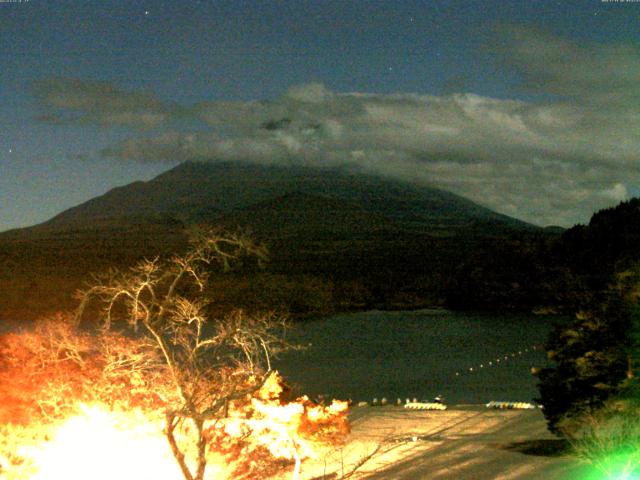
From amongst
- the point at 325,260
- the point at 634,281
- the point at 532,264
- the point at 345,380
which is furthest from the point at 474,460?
the point at 325,260

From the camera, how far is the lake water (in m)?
37.8

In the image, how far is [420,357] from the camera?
171 ft

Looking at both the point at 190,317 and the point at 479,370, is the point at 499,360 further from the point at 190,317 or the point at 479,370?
the point at 190,317

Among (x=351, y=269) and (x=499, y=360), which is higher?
(x=351, y=269)

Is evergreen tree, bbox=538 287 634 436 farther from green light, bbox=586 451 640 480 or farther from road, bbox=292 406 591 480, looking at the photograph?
green light, bbox=586 451 640 480

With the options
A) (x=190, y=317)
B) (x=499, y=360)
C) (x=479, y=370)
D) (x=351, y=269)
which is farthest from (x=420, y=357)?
(x=351, y=269)

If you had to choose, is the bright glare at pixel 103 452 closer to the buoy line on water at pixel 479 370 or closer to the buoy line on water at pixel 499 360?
the buoy line on water at pixel 479 370

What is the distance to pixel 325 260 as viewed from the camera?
122m

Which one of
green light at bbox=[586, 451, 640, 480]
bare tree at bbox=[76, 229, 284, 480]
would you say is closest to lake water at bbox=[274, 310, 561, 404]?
bare tree at bbox=[76, 229, 284, 480]

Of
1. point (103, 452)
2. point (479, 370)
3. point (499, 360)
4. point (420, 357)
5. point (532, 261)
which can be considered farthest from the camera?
point (532, 261)

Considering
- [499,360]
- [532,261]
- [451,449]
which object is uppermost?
[451,449]

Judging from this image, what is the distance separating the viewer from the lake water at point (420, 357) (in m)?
37.8

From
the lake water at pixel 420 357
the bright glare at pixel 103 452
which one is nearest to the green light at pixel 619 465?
the bright glare at pixel 103 452

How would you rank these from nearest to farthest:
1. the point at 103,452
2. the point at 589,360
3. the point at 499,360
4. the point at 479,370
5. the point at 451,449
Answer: the point at 103,452 → the point at 589,360 → the point at 451,449 → the point at 479,370 → the point at 499,360
